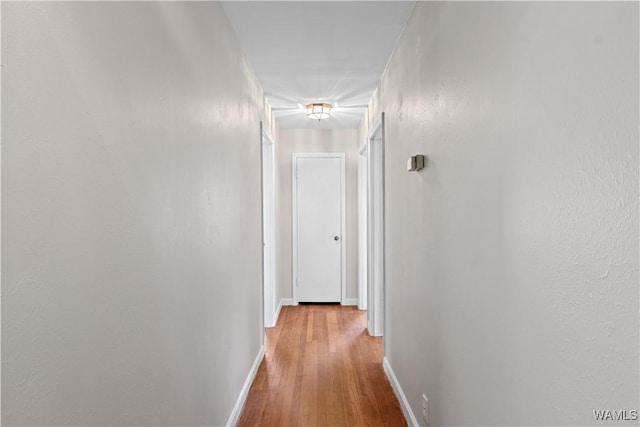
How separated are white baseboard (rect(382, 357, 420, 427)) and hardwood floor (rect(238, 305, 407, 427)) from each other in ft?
0.14

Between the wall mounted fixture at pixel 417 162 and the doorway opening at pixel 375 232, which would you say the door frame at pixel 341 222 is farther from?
the wall mounted fixture at pixel 417 162

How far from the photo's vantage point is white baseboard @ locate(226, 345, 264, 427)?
2.52m

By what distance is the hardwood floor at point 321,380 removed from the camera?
2727 mm

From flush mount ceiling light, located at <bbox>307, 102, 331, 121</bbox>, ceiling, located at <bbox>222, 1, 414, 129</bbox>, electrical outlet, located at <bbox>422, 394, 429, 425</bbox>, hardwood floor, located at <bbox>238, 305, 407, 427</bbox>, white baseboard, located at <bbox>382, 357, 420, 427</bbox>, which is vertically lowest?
hardwood floor, located at <bbox>238, 305, 407, 427</bbox>

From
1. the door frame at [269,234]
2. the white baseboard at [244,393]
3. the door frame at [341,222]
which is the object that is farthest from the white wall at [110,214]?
the door frame at [341,222]

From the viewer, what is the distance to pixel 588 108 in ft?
2.86

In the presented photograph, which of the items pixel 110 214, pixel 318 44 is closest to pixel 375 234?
pixel 318 44

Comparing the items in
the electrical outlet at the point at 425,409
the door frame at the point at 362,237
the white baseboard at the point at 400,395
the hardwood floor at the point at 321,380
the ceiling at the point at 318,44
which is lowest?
the hardwood floor at the point at 321,380

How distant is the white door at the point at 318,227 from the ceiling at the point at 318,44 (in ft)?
4.99

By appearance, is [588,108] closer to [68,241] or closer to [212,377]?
[68,241]

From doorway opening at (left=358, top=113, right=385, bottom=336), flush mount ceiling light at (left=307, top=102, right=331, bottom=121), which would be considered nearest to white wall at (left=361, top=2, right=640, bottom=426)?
doorway opening at (left=358, top=113, right=385, bottom=336)

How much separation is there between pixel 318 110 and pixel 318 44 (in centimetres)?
164

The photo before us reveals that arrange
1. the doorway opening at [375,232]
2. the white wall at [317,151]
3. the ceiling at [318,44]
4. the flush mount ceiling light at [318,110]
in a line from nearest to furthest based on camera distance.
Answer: the ceiling at [318,44] < the doorway opening at [375,232] < the flush mount ceiling light at [318,110] < the white wall at [317,151]

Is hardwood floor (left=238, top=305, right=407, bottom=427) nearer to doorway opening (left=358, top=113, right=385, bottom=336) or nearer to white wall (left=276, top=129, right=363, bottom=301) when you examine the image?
doorway opening (left=358, top=113, right=385, bottom=336)
